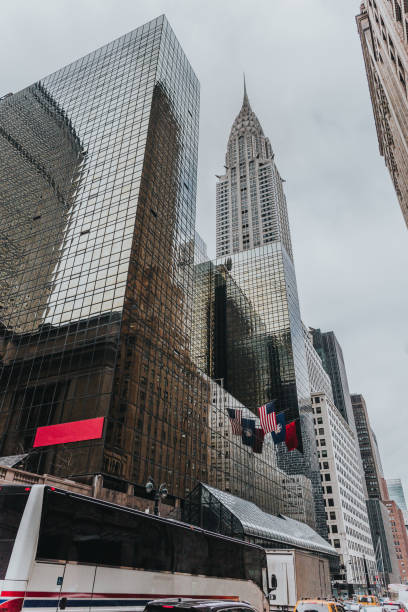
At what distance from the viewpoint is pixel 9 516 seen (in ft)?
30.8

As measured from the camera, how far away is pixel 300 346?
10931 cm

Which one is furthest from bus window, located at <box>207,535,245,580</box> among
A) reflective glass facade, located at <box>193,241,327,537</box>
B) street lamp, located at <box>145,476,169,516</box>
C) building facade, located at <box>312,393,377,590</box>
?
building facade, located at <box>312,393,377,590</box>

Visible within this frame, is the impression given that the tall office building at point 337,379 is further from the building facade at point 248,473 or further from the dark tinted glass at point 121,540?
the dark tinted glass at point 121,540

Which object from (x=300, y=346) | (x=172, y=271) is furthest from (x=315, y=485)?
(x=172, y=271)

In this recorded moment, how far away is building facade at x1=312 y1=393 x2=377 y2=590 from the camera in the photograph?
104062 mm

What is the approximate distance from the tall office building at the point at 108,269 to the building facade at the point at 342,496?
7229 cm

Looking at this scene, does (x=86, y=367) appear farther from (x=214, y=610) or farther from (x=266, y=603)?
(x=214, y=610)

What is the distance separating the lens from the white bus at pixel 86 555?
890 centimetres

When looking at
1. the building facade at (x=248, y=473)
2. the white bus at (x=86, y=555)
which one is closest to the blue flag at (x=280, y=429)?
the building facade at (x=248, y=473)

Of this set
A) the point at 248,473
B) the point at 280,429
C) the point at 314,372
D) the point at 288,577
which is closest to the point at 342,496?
the point at 314,372

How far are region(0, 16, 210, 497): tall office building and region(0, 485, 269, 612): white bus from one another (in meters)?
22.5

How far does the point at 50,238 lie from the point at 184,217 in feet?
63.3

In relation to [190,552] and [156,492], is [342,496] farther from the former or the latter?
[190,552]

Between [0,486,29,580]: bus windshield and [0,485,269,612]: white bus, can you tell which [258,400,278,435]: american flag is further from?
[0,486,29,580]: bus windshield
